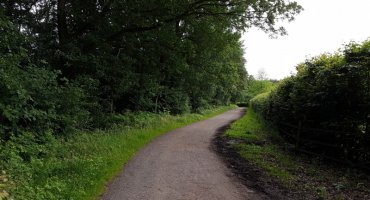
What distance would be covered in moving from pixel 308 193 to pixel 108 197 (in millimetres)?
4522

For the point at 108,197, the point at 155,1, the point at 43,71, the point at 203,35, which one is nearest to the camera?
the point at 108,197

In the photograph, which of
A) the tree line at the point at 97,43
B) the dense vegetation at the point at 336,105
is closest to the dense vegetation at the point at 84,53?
the tree line at the point at 97,43

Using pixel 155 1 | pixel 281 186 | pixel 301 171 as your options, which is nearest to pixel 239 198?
pixel 281 186

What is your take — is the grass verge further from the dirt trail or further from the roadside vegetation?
the dirt trail

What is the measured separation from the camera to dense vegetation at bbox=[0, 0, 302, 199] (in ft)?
32.5

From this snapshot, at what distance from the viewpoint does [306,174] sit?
9.62m

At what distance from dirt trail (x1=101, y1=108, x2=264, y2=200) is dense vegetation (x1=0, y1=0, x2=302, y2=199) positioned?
2.18 m

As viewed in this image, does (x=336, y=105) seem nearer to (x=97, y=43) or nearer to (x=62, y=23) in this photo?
(x=97, y=43)

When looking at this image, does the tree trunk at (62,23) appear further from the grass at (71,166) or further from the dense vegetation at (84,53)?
the grass at (71,166)

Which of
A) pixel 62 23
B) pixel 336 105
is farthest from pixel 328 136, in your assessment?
pixel 62 23

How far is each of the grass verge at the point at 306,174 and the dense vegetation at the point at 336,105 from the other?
0.56 metres

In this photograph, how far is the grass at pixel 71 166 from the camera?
6.54 m

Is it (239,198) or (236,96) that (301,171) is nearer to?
(239,198)

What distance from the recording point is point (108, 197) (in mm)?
6957
